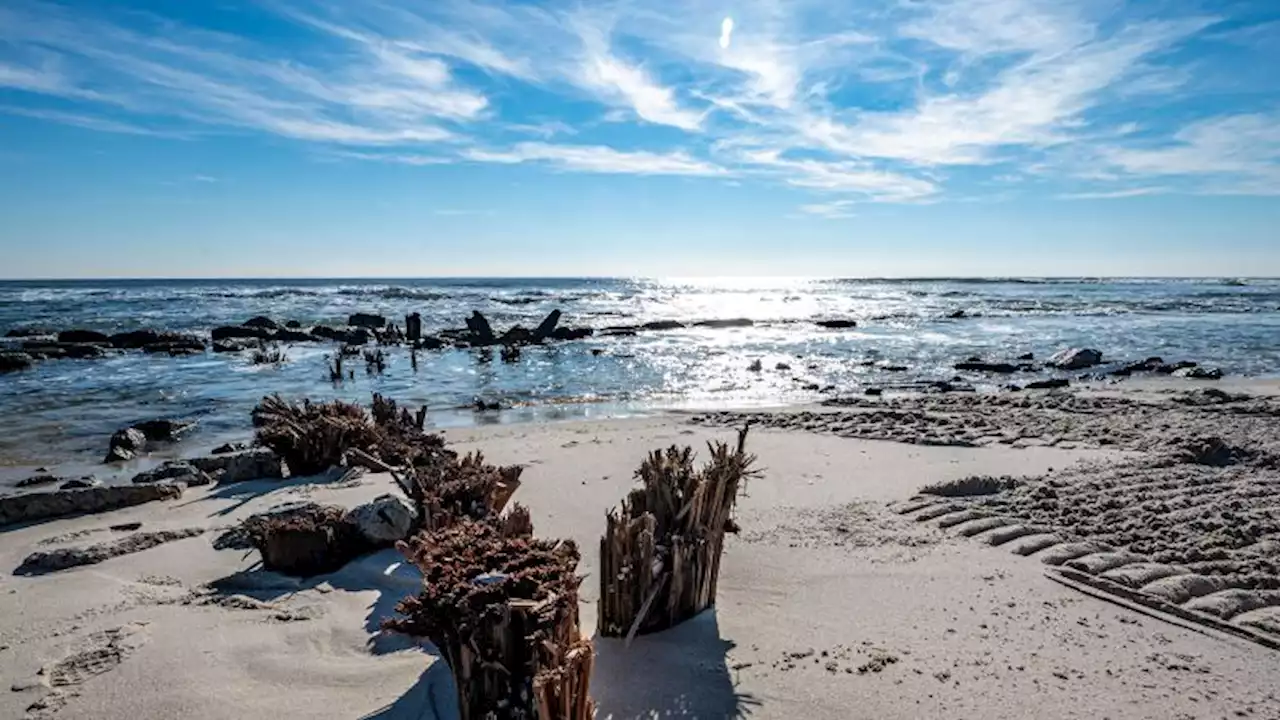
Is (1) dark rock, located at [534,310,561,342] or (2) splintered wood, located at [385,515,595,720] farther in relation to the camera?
(1) dark rock, located at [534,310,561,342]

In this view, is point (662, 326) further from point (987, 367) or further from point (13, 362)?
point (13, 362)

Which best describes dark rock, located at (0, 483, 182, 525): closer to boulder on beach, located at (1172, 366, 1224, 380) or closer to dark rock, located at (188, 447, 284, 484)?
dark rock, located at (188, 447, 284, 484)

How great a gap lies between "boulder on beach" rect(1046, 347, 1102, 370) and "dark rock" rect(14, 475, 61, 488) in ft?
68.2

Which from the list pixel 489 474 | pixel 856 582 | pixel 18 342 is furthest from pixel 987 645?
pixel 18 342

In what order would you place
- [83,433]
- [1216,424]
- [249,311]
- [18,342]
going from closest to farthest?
1. [1216,424]
2. [83,433]
3. [18,342]
4. [249,311]

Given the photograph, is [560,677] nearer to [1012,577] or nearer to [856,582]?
[856,582]

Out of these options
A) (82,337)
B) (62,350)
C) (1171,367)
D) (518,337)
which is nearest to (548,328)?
(518,337)

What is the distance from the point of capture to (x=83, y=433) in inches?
472

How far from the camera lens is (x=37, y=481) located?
866cm

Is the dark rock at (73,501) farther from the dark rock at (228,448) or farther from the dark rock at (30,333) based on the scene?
the dark rock at (30,333)

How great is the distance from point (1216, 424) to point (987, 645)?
8377 mm

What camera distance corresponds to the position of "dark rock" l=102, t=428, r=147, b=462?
9977 mm

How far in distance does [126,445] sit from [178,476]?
3.12 meters

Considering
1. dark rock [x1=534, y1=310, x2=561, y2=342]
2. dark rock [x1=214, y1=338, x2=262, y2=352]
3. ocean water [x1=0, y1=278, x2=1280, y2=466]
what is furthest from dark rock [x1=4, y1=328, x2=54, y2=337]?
dark rock [x1=534, y1=310, x2=561, y2=342]
